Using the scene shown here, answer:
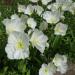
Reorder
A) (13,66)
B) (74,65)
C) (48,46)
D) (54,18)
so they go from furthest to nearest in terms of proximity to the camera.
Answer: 1. (74,65)
2. (54,18)
3. (48,46)
4. (13,66)

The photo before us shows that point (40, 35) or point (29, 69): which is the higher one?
point (40, 35)

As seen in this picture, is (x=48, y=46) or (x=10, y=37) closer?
(x=10, y=37)

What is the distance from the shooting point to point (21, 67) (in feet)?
5.40

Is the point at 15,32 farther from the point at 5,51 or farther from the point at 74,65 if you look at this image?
the point at 74,65

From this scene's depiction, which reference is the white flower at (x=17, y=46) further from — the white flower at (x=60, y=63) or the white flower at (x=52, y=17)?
the white flower at (x=52, y=17)

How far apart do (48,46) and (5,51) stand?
36 cm

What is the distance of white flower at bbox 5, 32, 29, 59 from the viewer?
157cm

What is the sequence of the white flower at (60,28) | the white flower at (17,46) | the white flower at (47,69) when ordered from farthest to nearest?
the white flower at (60,28) → the white flower at (47,69) → the white flower at (17,46)

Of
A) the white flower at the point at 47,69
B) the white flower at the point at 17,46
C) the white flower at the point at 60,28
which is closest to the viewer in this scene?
the white flower at the point at 17,46

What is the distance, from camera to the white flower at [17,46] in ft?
5.16

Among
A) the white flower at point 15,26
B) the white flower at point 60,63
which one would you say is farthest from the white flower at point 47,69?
the white flower at point 15,26

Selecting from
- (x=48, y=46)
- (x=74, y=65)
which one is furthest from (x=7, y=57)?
(x=74, y=65)

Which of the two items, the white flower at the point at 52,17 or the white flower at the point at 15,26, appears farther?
the white flower at the point at 52,17

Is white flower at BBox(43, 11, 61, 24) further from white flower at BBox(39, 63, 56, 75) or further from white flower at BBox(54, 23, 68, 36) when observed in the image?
white flower at BBox(39, 63, 56, 75)
